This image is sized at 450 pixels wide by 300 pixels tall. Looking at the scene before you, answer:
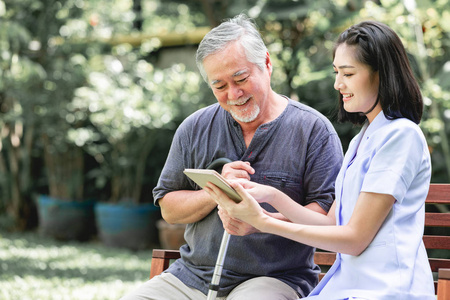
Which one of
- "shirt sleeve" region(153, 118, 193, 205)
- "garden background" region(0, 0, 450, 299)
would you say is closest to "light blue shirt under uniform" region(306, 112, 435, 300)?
"shirt sleeve" region(153, 118, 193, 205)

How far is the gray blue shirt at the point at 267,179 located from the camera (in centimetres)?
244

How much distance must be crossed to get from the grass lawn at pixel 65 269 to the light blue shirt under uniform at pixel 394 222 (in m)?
3.19

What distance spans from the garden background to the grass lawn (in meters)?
0.02

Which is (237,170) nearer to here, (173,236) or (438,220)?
(438,220)

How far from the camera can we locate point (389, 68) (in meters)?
1.96

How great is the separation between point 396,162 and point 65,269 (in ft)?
15.3

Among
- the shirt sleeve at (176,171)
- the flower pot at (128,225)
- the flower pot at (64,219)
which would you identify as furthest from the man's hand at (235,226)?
the flower pot at (64,219)

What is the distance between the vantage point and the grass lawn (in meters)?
4.96

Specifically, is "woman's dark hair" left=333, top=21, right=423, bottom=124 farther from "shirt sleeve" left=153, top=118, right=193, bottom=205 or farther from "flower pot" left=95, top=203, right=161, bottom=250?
"flower pot" left=95, top=203, right=161, bottom=250

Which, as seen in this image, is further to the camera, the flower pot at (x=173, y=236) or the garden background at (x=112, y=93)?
the flower pot at (x=173, y=236)

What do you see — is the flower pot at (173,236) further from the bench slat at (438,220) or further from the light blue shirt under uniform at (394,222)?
the light blue shirt under uniform at (394,222)

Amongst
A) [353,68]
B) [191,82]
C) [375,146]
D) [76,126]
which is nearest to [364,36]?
[353,68]

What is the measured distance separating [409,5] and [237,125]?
2775 mm

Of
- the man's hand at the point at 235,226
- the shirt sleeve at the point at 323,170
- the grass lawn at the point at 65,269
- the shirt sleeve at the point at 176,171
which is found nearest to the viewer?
the man's hand at the point at 235,226
